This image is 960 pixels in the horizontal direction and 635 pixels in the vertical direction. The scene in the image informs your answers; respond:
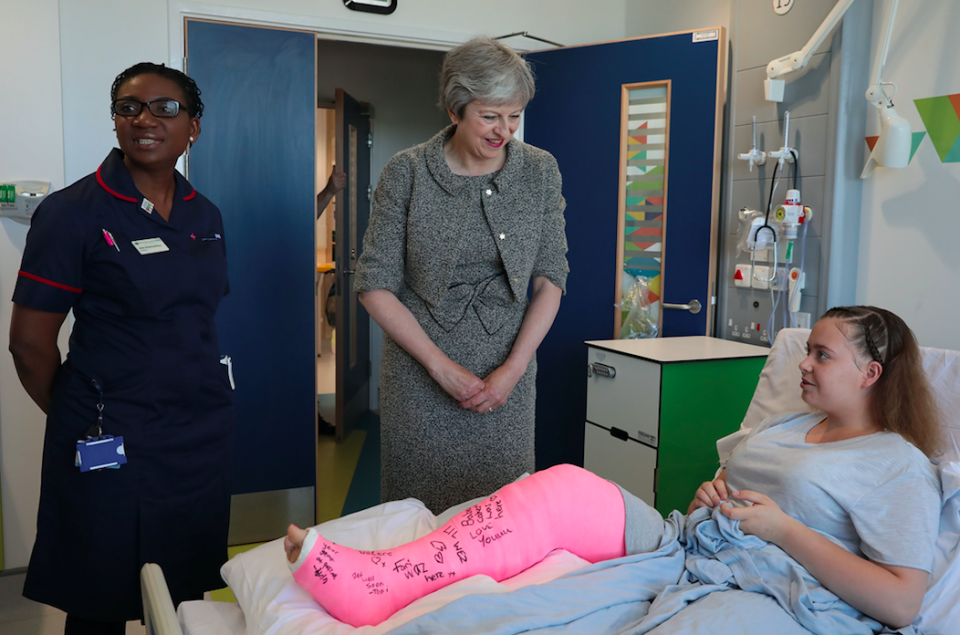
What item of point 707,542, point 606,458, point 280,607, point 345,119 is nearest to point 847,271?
point 606,458

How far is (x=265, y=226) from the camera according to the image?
280 centimetres

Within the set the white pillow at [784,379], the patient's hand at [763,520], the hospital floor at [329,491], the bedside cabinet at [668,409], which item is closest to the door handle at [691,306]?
the bedside cabinet at [668,409]

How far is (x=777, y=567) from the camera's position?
3.87 feet

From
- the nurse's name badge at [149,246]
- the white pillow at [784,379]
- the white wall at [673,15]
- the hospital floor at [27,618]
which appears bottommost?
the hospital floor at [27,618]

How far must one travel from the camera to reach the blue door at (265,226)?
107 inches

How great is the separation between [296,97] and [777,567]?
2376 millimetres

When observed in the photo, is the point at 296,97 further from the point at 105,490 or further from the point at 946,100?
the point at 946,100

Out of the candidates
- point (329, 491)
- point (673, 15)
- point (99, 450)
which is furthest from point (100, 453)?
point (673, 15)

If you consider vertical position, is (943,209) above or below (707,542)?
above

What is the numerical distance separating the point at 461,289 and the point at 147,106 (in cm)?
75

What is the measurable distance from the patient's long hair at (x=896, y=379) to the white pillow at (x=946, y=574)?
8cm

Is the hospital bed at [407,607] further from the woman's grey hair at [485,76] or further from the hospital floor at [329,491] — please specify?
the hospital floor at [329,491]

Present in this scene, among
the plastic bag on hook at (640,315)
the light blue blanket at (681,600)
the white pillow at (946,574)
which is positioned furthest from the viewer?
the plastic bag on hook at (640,315)

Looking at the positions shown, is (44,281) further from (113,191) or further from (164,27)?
(164,27)
